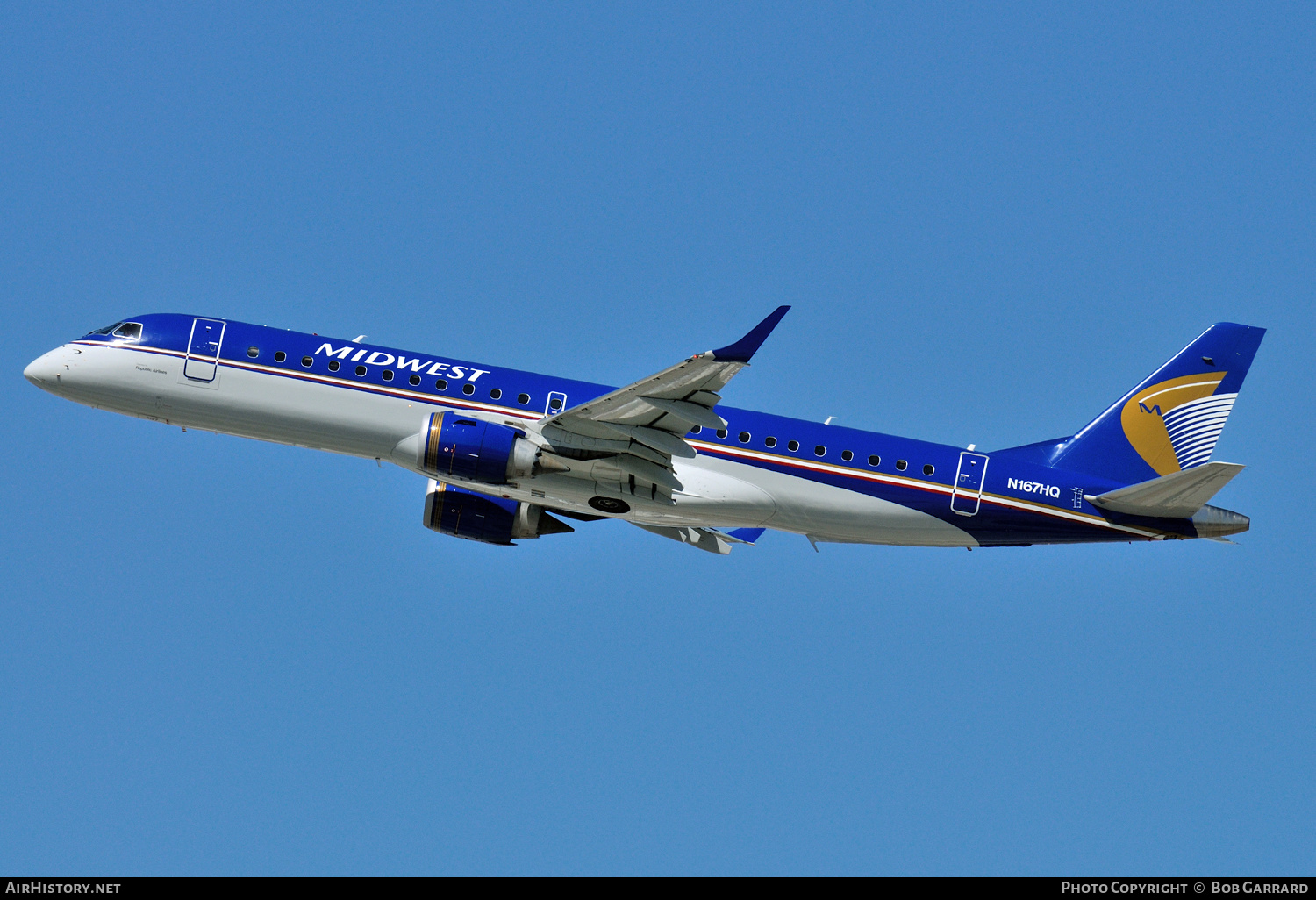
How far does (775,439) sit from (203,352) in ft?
54.8

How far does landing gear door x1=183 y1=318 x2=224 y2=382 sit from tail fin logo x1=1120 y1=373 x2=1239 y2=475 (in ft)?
89.3

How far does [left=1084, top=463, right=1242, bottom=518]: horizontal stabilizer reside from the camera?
1478 inches

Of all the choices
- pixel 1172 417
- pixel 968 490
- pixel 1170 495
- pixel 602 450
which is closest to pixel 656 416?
pixel 602 450

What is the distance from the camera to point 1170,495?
128ft

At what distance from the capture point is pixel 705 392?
3572 cm

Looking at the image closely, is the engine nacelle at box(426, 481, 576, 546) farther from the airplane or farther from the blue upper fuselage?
the blue upper fuselage

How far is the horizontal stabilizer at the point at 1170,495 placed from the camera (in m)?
37.5

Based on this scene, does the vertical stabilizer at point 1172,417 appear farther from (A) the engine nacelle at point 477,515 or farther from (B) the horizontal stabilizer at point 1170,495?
(A) the engine nacelle at point 477,515

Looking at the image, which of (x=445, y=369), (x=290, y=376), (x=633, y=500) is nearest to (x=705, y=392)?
(x=633, y=500)

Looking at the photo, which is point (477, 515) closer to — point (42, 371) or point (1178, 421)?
point (42, 371)

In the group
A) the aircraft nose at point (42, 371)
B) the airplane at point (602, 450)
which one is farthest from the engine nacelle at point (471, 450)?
the aircraft nose at point (42, 371)

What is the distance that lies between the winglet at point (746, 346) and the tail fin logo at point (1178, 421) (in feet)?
50.8

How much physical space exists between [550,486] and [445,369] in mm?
4725

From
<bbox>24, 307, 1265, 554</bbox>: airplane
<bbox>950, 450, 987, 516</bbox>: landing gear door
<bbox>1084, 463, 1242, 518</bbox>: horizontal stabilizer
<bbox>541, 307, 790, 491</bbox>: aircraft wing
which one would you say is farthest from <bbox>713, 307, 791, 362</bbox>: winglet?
<bbox>1084, 463, 1242, 518</bbox>: horizontal stabilizer
